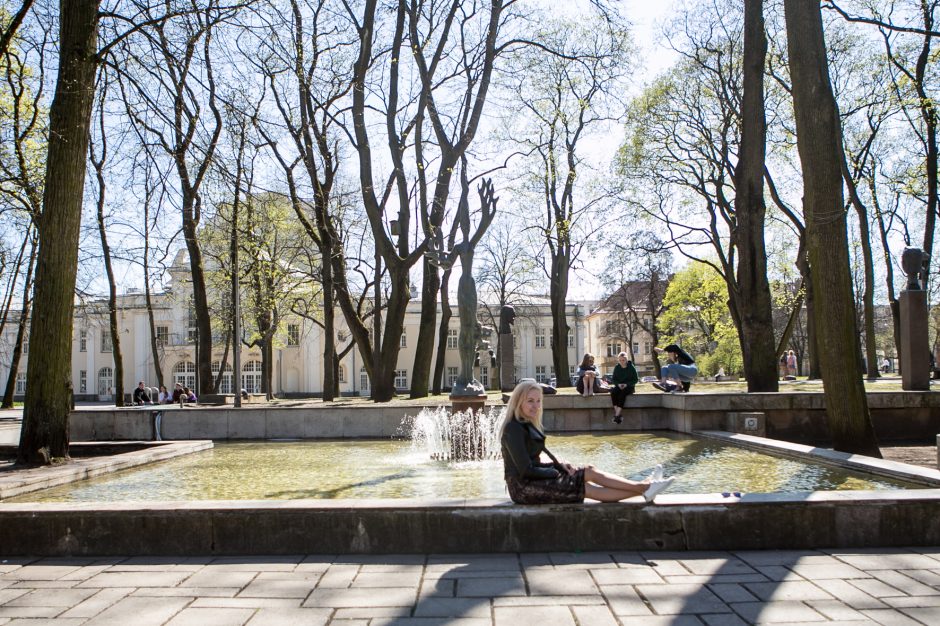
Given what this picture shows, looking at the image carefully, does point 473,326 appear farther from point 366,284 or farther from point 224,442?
point 366,284

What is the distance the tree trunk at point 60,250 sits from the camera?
29.1ft

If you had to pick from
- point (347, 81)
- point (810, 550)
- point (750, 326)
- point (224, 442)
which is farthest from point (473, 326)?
point (347, 81)

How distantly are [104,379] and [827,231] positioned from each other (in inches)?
2535

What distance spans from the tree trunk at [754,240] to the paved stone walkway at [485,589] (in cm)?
1022

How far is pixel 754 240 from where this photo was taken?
1518 cm

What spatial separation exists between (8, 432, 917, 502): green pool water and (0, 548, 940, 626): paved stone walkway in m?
1.86

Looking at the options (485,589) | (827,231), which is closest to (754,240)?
(827,231)

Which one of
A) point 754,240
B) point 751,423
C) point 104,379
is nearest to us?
point 751,423

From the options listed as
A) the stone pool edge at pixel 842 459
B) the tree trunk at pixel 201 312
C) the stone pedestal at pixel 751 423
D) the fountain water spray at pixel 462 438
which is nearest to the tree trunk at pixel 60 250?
the fountain water spray at pixel 462 438

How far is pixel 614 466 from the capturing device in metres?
9.18

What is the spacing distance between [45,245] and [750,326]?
12450 millimetres

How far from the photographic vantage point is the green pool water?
7.43 metres

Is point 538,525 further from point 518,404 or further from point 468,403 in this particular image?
point 468,403

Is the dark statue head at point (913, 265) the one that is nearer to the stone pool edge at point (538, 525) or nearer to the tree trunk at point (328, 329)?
the stone pool edge at point (538, 525)
